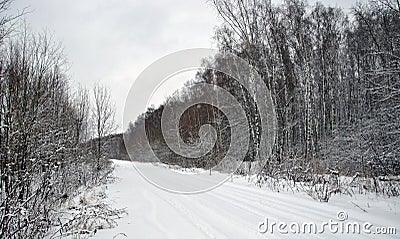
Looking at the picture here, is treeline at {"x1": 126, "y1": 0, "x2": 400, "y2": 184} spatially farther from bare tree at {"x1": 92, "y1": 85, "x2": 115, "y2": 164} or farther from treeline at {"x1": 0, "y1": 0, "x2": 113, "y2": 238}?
treeline at {"x1": 0, "y1": 0, "x2": 113, "y2": 238}

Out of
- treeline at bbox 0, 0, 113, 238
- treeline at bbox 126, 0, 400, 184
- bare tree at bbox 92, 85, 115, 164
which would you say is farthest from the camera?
bare tree at bbox 92, 85, 115, 164

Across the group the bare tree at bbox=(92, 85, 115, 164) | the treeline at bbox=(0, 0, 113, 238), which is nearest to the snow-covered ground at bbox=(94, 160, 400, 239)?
the treeline at bbox=(0, 0, 113, 238)

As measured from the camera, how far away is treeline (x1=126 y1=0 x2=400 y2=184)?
33.4ft

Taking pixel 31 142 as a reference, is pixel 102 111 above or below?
above

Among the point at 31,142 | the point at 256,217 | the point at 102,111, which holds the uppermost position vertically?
the point at 102,111

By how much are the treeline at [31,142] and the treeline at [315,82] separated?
21.5ft

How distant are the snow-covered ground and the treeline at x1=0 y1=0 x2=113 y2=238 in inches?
48.1

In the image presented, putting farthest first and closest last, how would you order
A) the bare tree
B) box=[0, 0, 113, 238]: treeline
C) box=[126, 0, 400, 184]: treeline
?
the bare tree < box=[126, 0, 400, 184]: treeline < box=[0, 0, 113, 238]: treeline

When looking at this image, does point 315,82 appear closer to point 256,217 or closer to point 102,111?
point 102,111

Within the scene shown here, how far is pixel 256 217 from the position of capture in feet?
17.3

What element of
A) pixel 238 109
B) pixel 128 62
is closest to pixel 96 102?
pixel 128 62

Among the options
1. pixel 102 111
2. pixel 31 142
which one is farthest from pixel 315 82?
pixel 31 142

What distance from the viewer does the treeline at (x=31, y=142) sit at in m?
3.64

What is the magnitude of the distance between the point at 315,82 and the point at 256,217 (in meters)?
19.8
